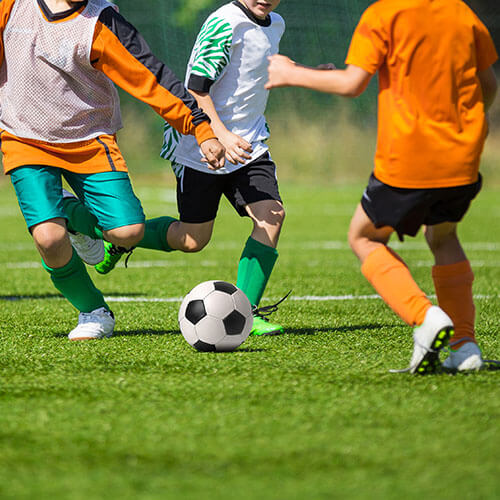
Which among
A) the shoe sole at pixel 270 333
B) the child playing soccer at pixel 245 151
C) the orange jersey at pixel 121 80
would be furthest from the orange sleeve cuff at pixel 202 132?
the shoe sole at pixel 270 333

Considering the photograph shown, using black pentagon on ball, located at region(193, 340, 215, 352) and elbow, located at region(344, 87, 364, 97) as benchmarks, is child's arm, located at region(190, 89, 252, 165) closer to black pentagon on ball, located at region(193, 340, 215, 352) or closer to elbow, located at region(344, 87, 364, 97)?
black pentagon on ball, located at region(193, 340, 215, 352)

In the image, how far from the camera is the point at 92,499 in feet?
6.57

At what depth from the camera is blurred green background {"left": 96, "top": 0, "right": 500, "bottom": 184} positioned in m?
15.7

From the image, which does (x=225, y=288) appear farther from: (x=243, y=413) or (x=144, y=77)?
(x=243, y=413)

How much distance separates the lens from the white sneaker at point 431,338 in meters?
3.05

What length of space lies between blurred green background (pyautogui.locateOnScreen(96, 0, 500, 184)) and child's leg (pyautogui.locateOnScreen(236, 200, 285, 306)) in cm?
1150

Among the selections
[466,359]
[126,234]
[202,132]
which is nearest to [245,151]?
[202,132]

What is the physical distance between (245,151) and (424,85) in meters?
1.38

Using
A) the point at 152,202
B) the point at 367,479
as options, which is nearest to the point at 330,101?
the point at 152,202

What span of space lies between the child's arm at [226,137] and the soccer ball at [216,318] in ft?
1.97

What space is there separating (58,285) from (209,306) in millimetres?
814

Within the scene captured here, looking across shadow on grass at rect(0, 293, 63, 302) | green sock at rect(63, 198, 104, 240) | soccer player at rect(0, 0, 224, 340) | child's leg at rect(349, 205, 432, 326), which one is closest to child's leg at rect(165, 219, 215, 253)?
green sock at rect(63, 198, 104, 240)

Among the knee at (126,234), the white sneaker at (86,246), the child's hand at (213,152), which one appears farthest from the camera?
the white sneaker at (86,246)

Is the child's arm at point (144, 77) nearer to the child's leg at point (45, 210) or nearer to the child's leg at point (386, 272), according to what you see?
the child's leg at point (45, 210)
